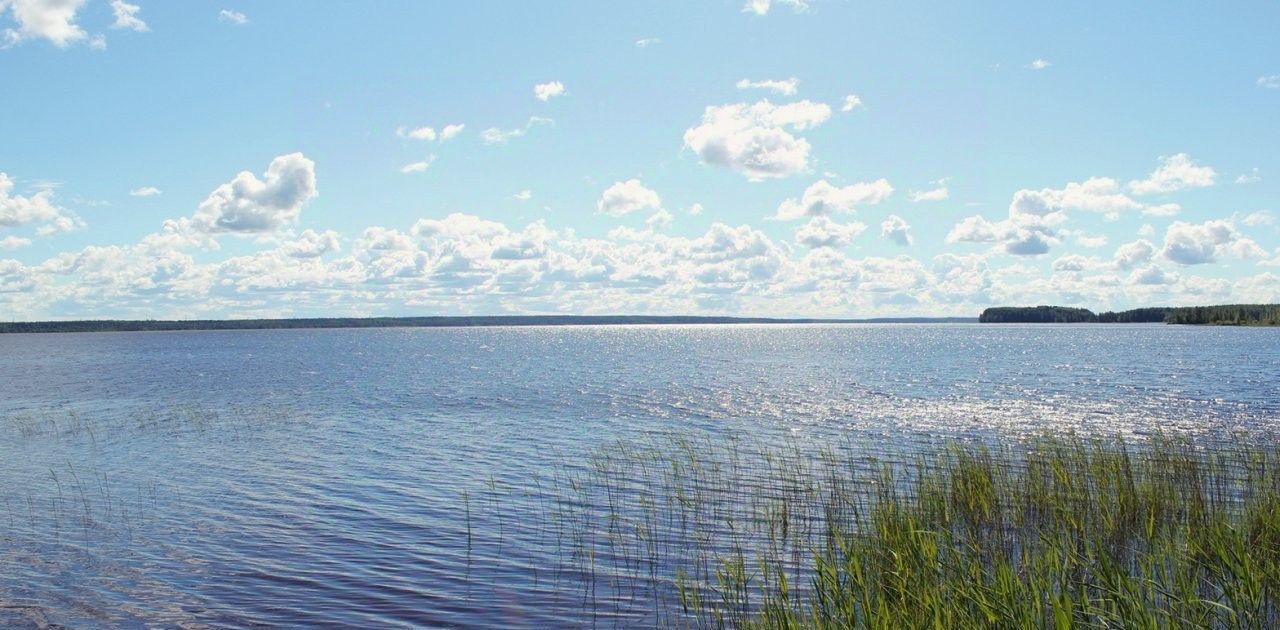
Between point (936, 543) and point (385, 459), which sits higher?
point (936, 543)

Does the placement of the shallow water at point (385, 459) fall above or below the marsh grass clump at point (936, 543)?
below

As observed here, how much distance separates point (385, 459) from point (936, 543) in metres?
Answer: 18.8

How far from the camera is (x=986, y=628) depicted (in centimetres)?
761

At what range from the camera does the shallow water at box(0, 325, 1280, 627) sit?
13031 mm

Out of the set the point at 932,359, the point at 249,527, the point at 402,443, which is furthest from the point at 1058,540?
the point at 932,359

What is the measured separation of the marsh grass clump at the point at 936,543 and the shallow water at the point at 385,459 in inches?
52.5

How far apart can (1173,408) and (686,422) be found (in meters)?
21.2

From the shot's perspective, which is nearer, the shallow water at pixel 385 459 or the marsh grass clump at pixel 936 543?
the marsh grass clump at pixel 936 543

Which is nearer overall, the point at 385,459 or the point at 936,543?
the point at 936,543

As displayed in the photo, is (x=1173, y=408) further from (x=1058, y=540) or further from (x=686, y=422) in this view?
(x=1058, y=540)

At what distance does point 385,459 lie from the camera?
85.7ft

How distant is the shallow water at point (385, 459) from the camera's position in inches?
Answer: 513

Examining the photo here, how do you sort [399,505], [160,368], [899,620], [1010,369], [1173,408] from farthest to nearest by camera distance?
[160,368], [1010,369], [1173,408], [399,505], [899,620]

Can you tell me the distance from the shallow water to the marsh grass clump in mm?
1333
